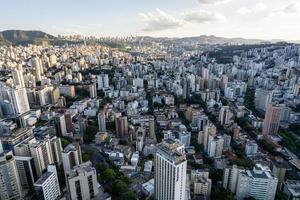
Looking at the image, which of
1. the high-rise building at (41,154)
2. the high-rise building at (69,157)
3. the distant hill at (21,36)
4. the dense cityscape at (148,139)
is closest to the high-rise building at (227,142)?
the dense cityscape at (148,139)

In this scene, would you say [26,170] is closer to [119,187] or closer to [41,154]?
[41,154]

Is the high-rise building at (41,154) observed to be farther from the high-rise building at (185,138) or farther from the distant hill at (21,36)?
the distant hill at (21,36)

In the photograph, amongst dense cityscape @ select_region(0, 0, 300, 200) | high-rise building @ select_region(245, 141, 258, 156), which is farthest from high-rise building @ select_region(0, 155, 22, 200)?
high-rise building @ select_region(245, 141, 258, 156)

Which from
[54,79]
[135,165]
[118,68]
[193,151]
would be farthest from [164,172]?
[118,68]

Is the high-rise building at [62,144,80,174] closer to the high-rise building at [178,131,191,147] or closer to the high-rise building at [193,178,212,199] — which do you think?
the high-rise building at [193,178,212,199]

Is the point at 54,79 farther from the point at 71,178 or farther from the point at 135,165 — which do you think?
the point at 71,178
